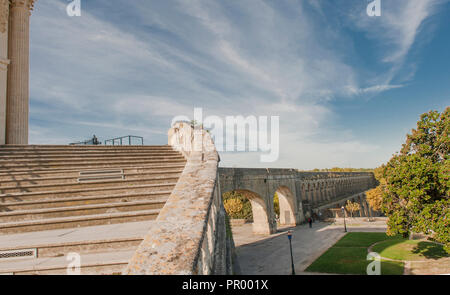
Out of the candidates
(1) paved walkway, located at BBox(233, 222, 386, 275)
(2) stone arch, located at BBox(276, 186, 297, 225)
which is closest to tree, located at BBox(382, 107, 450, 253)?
(1) paved walkway, located at BBox(233, 222, 386, 275)

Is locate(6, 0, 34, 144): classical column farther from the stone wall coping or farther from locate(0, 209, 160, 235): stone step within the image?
the stone wall coping

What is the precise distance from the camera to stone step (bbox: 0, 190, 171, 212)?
5227 millimetres

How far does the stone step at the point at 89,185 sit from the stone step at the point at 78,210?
3.47 feet

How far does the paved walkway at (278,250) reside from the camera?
666 inches

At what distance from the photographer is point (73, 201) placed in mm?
5539

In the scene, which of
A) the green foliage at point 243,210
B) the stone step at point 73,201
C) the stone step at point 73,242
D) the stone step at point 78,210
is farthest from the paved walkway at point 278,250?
the stone step at point 73,242

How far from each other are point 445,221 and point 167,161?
40.9 ft

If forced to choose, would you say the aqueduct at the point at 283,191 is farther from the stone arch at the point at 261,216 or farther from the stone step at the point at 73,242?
the stone step at the point at 73,242

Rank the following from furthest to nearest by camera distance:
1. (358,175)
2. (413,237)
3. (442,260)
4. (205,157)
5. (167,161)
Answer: (358,175)
(413,237)
(442,260)
(167,161)
(205,157)

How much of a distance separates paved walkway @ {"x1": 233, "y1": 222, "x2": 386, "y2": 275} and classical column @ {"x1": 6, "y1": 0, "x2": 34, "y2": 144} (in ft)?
50.6

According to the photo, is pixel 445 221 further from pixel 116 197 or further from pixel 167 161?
pixel 116 197
